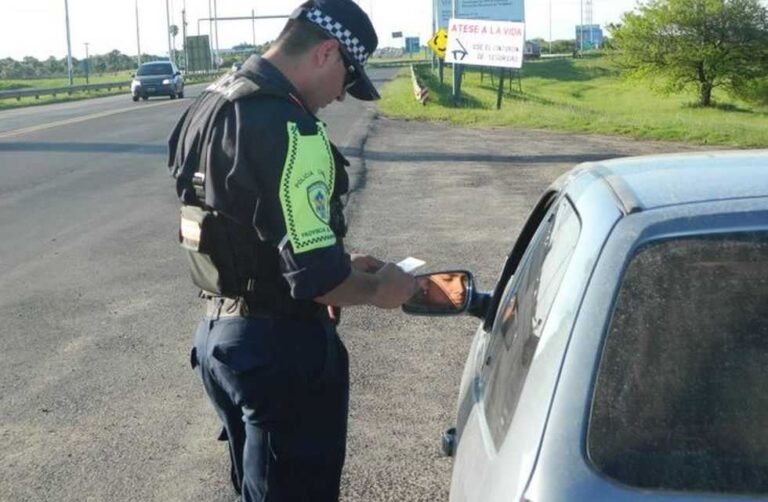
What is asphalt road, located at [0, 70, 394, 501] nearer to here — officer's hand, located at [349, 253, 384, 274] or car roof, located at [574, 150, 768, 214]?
officer's hand, located at [349, 253, 384, 274]

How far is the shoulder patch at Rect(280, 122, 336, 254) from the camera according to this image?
278cm

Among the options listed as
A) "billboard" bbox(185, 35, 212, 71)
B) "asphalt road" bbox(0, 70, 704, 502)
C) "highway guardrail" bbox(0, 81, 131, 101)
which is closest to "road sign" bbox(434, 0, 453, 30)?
"highway guardrail" bbox(0, 81, 131, 101)

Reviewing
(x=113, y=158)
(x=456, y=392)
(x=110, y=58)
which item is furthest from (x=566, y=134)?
(x=110, y=58)

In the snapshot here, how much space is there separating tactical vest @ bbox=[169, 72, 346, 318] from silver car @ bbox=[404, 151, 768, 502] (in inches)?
34.4

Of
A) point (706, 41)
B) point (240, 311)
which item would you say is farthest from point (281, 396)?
point (706, 41)

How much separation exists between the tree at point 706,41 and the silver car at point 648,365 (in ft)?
177

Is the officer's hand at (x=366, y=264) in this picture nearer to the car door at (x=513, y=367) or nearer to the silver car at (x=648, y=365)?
the car door at (x=513, y=367)

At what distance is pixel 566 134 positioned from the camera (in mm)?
24297

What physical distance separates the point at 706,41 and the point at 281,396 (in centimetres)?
5457

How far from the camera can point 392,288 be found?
301 centimetres

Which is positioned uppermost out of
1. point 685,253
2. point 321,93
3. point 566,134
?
point 321,93

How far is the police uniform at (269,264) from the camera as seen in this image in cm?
281

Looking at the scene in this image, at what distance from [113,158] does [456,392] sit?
14.4m

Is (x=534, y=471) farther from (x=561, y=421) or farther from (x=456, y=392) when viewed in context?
(x=456, y=392)
